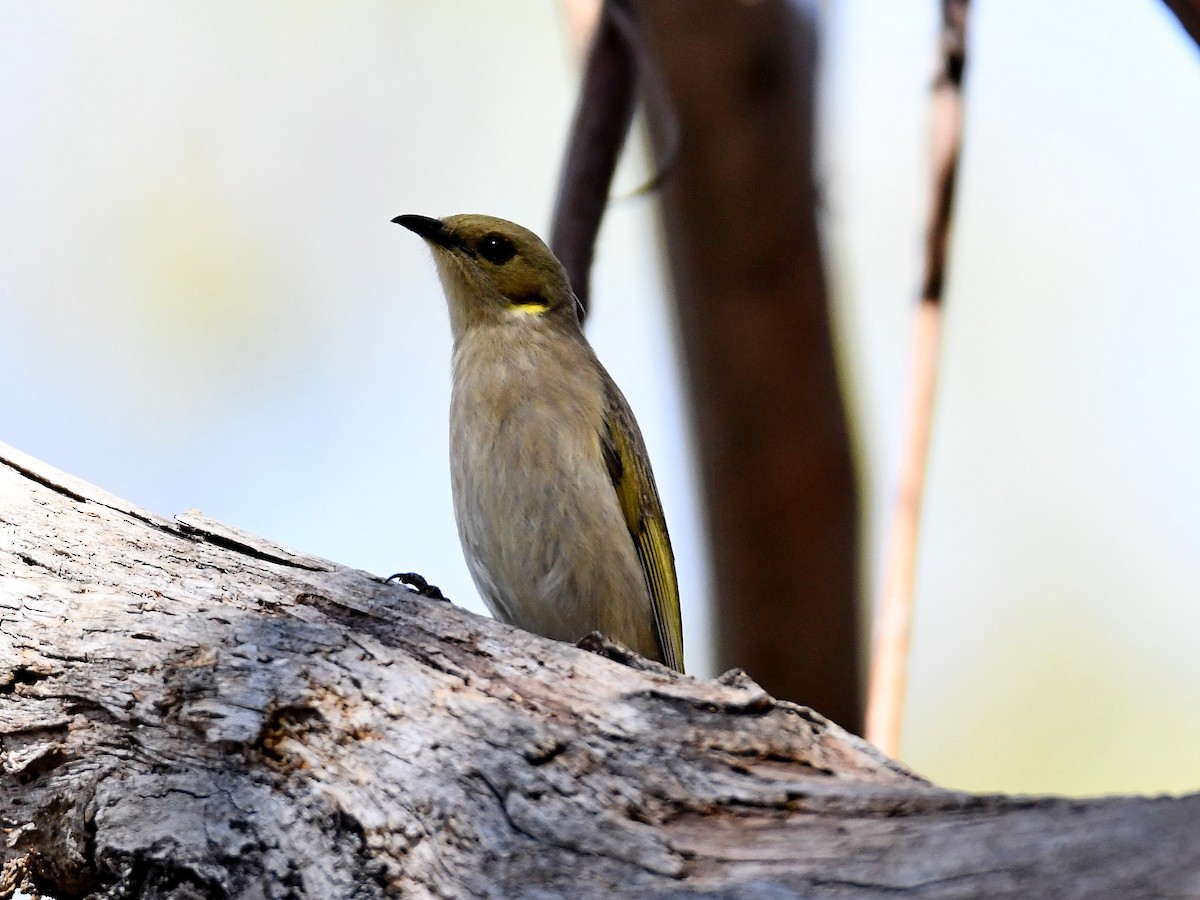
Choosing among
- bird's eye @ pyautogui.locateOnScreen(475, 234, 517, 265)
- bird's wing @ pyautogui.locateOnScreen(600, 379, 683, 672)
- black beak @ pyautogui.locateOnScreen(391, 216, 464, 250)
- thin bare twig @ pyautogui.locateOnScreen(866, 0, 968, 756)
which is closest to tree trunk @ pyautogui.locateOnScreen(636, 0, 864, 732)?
thin bare twig @ pyautogui.locateOnScreen(866, 0, 968, 756)

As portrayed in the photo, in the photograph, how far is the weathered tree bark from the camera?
202 cm

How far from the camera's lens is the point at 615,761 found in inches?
91.4

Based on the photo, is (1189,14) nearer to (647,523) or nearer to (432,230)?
(647,523)

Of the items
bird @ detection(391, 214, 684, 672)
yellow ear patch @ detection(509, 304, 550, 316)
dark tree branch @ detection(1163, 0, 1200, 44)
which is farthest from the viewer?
yellow ear patch @ detection(509, 304, 550, 316)

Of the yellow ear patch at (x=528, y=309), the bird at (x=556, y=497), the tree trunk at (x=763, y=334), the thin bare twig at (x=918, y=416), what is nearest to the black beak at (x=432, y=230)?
the yellow ear patch at (x=528, y=309)

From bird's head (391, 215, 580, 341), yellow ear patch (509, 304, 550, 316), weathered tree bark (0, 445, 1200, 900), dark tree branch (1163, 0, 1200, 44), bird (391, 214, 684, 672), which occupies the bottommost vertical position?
weathered tree bark (0, 445, 1200, 900)

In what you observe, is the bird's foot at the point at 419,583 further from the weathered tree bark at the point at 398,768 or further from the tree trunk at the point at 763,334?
the tree trunk at the point at 763,334

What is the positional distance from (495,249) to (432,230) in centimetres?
24

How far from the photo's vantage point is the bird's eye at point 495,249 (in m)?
4.77

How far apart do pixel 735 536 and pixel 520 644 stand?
3.19 metres

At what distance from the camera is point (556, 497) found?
13.0ft

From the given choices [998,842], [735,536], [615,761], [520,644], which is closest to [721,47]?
[735,536]

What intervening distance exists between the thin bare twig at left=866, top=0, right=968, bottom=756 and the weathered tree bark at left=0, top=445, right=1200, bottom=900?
7.06ft

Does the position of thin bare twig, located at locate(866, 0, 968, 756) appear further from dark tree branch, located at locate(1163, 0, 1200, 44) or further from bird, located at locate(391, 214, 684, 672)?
dark tree branch, located at locate(1163, 0, 1200, 44)
